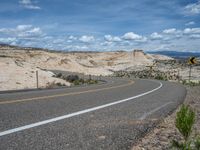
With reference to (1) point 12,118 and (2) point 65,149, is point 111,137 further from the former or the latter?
(1) point 12,118

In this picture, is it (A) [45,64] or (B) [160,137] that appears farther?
(A) [45,64]

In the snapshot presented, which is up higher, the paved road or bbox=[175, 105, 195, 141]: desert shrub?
bbox=[175, 105, 195, 141]: desert shrub

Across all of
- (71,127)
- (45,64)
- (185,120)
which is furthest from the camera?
(45,64)

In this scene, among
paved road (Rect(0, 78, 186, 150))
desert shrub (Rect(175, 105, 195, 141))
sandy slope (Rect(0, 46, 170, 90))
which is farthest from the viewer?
sandy slope (Rect(0, 46, 170, 90))

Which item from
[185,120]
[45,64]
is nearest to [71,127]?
[185,120]

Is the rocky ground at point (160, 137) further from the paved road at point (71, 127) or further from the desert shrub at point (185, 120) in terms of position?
the desert shrub at point (185, 120)

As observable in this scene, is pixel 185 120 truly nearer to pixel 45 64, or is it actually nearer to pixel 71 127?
pixel 71 127

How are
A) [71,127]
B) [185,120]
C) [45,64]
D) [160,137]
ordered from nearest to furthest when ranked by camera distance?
[185,120]
[160,137]
[71,127]
[45,64]

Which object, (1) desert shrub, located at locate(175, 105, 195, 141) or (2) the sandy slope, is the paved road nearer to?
(1) desert shrub, located at locate(175, 105, 195, 141)

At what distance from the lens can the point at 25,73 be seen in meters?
35.9

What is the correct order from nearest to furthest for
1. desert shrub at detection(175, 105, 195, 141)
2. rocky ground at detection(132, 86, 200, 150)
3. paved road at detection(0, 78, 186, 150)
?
desert shrub at detection(175, 105, 195, 141)
paved road at detection(0, 78, 186, 150)
rocky ground at detection(132, 86, 200, 150)

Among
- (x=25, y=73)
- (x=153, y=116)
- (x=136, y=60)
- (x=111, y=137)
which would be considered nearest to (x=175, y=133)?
(x=111, y=137)

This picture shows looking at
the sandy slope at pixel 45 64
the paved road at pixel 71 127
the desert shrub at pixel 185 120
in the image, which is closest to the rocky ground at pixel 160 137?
the paved road at pixel 71 127

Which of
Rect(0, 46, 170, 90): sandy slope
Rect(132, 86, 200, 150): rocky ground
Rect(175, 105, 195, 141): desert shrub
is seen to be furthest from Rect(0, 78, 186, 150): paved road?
Rect(0, 46, 170, 90): sandy slope
